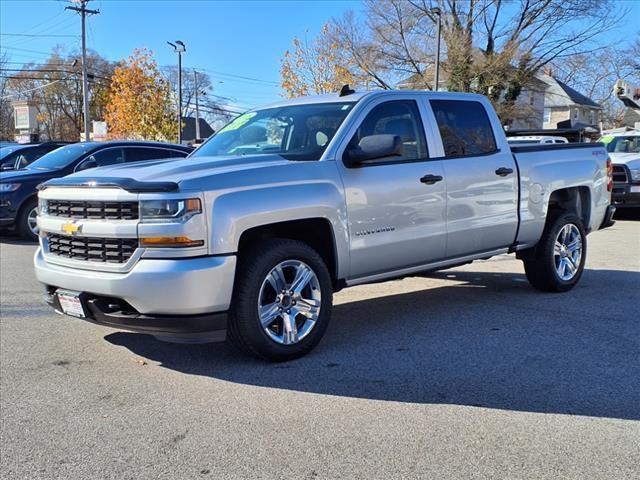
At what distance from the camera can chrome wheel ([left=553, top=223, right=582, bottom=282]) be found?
7.08m

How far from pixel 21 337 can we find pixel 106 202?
77.7 inches

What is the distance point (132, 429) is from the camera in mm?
3678

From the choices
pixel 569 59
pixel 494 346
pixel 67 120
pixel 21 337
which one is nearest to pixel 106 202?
pixel 21 337

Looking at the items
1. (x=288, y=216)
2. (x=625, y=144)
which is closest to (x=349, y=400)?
(x=288, y=216)

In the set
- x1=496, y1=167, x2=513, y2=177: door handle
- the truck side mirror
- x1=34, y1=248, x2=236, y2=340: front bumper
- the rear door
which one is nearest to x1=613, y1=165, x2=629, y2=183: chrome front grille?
the rear door

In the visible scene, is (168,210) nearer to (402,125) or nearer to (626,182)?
(402,125)

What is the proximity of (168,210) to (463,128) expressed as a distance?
3.22 m

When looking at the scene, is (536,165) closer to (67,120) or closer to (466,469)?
(466,469)

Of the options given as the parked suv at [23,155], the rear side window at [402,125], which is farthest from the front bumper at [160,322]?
the parked suv at [23,155]

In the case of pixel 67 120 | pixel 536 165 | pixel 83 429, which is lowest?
pixel 83 429

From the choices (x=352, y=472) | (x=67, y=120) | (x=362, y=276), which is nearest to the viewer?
(x=352, y=472)

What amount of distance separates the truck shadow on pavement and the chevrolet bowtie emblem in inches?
45.3

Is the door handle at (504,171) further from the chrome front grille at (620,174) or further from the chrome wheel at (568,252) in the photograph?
the chrome front grille at (620,174)

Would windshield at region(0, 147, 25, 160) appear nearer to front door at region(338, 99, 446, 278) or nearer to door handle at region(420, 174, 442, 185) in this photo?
front door at region(338, 99, 446, 278)
